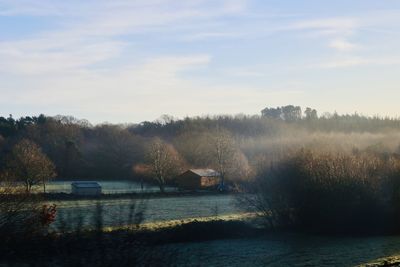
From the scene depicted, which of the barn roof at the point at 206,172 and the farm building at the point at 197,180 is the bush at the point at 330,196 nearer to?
the farm building at the point at 197,180

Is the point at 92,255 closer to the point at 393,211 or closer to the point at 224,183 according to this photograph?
the point at 393,211

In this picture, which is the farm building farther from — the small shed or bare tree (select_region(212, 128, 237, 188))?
the small shed

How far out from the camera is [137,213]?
10172 millimetres

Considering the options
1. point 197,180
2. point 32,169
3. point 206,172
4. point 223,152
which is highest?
point 223,152

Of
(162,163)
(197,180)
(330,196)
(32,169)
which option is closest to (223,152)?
(197,180)

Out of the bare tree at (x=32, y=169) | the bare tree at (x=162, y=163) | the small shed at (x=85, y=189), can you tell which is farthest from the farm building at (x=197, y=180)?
the bare tree at (x=32, y=169)

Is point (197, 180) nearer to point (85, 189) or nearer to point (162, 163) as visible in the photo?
point (162, 163)

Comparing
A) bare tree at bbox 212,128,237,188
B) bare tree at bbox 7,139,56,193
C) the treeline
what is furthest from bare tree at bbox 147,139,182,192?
bare tree at bbox 7,139,56,193

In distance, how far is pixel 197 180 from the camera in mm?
90875

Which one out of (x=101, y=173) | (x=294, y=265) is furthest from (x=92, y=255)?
(x=101, y=173)

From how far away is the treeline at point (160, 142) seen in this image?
94.6 metres

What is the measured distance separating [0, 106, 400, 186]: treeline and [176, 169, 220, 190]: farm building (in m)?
1.81

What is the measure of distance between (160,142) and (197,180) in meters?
12.9

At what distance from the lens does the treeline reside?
9462 centimetres
